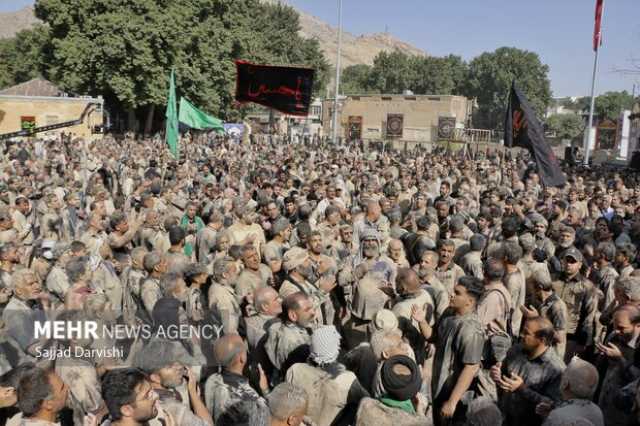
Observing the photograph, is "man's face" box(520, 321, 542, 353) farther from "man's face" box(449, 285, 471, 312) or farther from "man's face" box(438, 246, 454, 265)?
"man's face" box(438, 246, 454, 265)

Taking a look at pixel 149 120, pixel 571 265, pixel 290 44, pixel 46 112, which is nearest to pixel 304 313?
pixel 571 265

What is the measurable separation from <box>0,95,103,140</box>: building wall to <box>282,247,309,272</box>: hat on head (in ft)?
100

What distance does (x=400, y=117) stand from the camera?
49438 millimetres

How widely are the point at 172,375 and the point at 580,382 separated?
91.3 inches

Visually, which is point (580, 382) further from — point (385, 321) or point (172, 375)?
point (172, 375)

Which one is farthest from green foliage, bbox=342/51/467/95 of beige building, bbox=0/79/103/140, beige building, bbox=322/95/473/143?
beige building, bbox=0/79/103/140

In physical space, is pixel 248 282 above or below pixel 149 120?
below

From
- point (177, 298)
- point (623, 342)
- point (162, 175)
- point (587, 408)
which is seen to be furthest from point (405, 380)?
point (162, 175)

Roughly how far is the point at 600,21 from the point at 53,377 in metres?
25.1

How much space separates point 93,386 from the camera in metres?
3.44

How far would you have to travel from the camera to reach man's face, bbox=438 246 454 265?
5.80 meters

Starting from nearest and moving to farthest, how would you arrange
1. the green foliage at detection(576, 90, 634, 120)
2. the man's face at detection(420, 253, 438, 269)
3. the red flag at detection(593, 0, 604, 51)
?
the man's face at detection(420, 253, 438, 269), the red flag at detection(593, 0, 604, 51), the green foliage at detection(576, 90, 634, 120)

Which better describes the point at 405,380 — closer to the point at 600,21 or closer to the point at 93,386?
the point at 93,386

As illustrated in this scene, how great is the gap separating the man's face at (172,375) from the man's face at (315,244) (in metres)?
2.83
